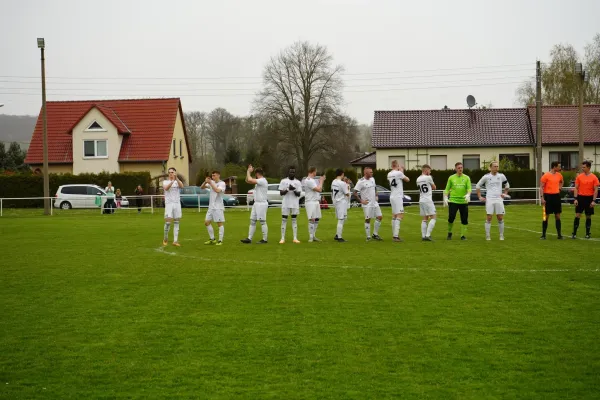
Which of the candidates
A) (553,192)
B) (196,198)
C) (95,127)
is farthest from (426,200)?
(95,127)

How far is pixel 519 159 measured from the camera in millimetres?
56844

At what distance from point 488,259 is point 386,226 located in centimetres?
1172

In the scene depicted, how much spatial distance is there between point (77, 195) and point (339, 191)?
93.8ft

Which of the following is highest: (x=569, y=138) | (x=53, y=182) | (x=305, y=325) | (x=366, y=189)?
(x=569, y=138)

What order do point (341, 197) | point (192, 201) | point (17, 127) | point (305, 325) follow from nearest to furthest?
point (305, 325), point (341, 197), point (192, 201), point (17, 127)

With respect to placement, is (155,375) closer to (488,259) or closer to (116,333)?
(116,333)

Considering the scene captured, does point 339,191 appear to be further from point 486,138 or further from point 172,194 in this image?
point 486,138

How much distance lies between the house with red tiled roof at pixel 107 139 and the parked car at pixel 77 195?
37.9 feet

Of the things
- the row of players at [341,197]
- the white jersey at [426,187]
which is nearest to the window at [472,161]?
the row of players at [341,197]

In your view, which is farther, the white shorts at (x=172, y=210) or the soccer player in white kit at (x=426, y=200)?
the soccer player in white kit at (x=426, y=200)

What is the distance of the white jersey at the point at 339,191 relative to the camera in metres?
20.5

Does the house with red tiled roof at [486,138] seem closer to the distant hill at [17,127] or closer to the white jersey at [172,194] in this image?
the white jersey at [172,194]

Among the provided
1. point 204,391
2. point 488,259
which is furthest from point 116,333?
point 488,259

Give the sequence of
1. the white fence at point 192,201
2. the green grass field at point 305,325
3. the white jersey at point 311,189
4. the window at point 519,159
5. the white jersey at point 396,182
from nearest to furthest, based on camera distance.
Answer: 1. the green grass field at point 305,325
2. the white jersey at point 396,182
3. the white jersey at point 311,189
4. the white fence at point 192,201
5. the window at point 519,159
